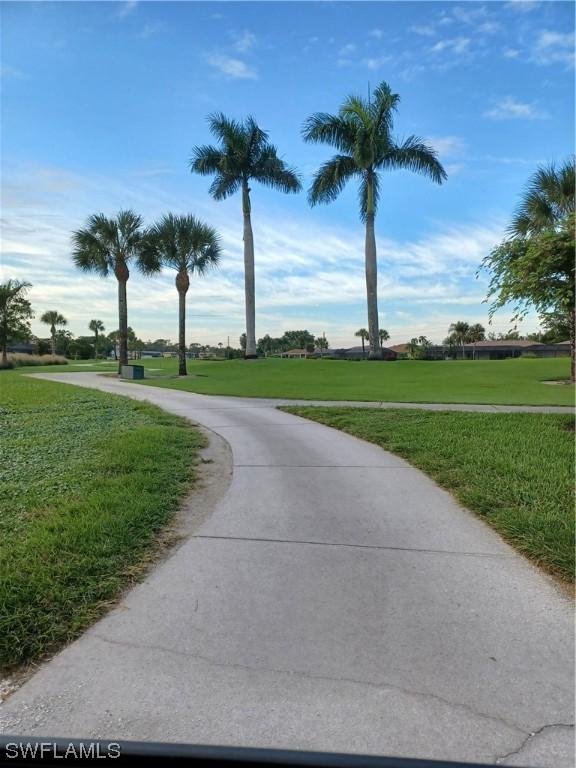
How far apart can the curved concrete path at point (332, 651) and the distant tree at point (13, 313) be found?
48.6 metres

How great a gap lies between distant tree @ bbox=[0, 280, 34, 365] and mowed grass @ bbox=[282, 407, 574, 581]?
43.7 meters

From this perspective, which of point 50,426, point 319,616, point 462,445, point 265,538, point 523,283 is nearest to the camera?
point 319,616

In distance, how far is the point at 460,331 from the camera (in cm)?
9712

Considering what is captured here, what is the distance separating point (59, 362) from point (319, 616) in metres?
59.5

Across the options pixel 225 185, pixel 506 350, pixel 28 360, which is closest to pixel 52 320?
pixel 28 360

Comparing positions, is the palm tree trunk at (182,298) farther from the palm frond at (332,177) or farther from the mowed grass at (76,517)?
the mowed grass at (76,517)

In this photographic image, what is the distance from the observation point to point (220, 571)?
11.1 ft

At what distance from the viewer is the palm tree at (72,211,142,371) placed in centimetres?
2961

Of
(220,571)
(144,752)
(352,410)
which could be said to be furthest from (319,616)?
(352,410)

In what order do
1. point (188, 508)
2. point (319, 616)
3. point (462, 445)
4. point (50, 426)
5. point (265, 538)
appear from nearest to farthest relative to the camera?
point (319, 616) < point (265, 538) < point (188, 508) < point (462, 445) < point (50, 426)

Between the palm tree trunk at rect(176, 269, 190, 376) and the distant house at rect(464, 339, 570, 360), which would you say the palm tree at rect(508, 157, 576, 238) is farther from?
the distant house at rect(464, 339, 570, 360)

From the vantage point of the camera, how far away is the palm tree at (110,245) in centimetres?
2961

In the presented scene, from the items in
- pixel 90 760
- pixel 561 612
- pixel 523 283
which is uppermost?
pixel 523 283

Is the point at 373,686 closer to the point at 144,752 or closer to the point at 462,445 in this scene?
the point at 144,752
